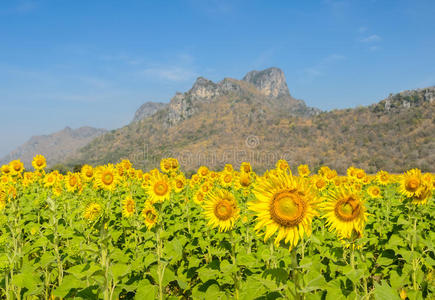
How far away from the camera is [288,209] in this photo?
2.57 metres

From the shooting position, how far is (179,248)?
4.05 m

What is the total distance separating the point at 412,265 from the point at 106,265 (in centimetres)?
486

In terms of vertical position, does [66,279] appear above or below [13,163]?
below

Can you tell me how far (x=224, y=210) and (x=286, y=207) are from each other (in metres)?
1.55

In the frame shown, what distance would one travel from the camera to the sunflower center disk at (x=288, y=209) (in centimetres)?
253

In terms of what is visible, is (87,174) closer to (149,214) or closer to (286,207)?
(149,214)

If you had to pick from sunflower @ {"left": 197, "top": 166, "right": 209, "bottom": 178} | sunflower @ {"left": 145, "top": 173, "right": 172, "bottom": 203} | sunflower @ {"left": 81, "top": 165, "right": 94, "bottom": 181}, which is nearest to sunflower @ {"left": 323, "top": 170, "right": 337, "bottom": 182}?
sunflower @ {"left": 197, "top": 166, "right": 209, "bottom": 178}

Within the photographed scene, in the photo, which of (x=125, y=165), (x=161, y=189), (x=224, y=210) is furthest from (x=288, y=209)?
(x=125, y=165)

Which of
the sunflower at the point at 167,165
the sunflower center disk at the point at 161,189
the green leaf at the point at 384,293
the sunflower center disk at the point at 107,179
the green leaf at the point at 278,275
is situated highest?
the sunflower at the point at 167,165

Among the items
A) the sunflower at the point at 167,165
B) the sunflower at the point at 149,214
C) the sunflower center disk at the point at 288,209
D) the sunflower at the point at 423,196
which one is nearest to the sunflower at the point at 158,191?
the sunflower at the point at 149,214

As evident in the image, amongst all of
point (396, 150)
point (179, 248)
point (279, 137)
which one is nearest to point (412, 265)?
point (179, 248)

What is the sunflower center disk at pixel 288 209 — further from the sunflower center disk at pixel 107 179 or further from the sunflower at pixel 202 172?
the sunflower at pixel 202 172

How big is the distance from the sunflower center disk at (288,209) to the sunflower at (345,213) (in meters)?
1.09

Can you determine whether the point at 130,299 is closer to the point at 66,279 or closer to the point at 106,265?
the point at 66,279
